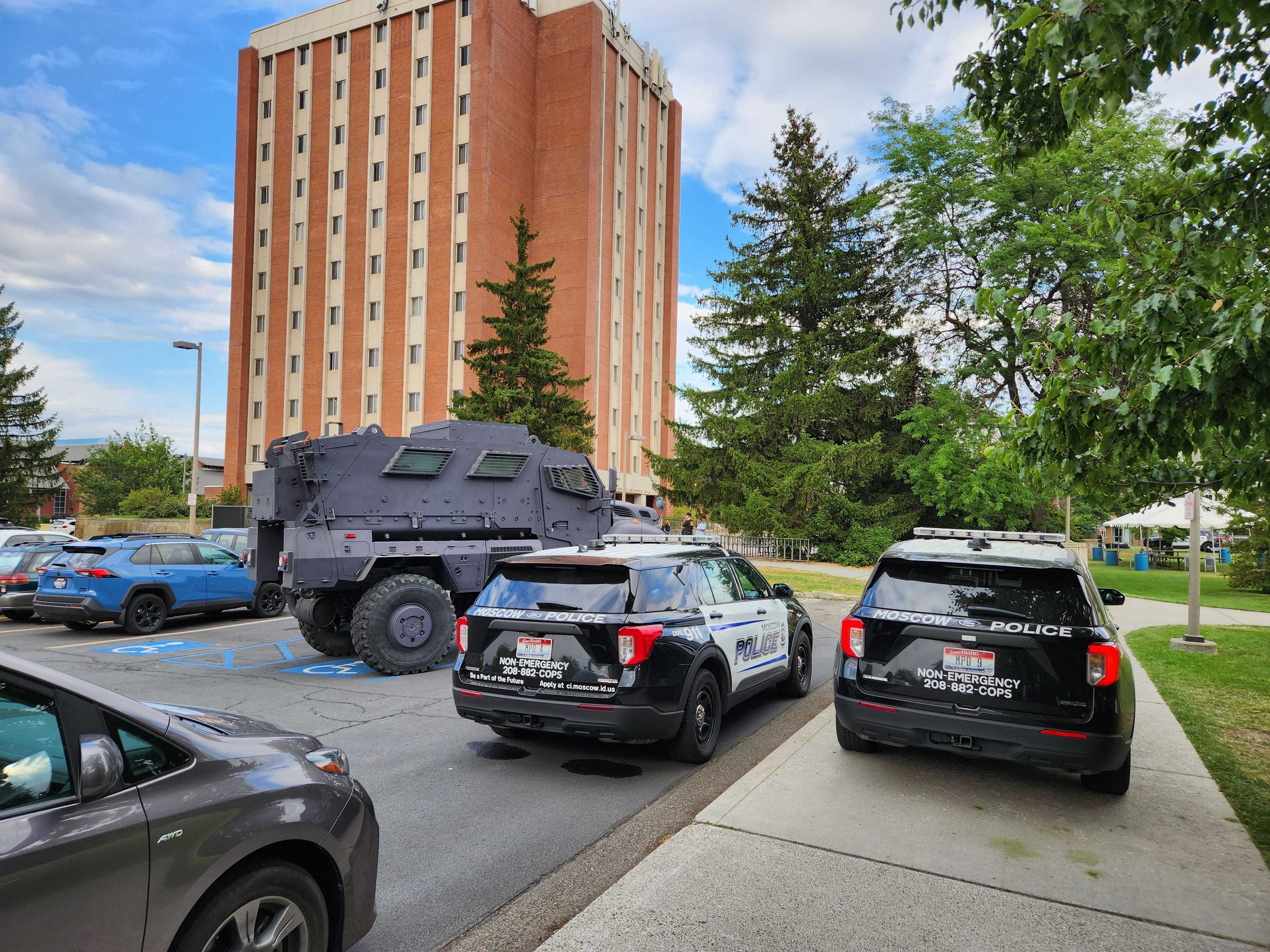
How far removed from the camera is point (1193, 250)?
4.14 metres

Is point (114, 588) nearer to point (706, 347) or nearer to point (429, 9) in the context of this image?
point (706, 347)

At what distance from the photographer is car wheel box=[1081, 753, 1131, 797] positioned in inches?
206

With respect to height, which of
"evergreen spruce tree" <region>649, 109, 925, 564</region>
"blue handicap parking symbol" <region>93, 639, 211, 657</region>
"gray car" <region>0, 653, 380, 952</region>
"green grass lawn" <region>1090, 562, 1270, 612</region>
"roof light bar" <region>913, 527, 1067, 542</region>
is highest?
"evergreen spruce tree" <region>649, 109, 925, 564</region>

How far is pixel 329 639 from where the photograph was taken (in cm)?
1089

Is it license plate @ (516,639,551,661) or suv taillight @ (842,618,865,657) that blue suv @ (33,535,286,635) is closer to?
license plate @ (516,639,551,661)

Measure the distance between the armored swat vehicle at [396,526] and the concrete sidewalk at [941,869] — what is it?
216 inches

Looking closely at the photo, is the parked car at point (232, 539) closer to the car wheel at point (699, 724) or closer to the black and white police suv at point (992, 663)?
the car wheel at point (699, 724)

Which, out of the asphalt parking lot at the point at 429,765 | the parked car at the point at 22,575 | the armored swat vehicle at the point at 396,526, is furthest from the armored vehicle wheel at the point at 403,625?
the parked car at the point at 22,575

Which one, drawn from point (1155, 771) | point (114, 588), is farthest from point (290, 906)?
point (114, 588)

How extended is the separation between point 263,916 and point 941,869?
326 centimetres

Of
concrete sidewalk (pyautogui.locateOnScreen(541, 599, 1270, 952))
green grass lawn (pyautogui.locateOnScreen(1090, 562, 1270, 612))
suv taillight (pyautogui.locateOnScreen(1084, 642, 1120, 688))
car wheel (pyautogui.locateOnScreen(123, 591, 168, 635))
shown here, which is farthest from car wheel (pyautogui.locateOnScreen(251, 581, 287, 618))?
green grass lawn (pyautogui.locateOnScreen(1090, 562, 1270, 612))

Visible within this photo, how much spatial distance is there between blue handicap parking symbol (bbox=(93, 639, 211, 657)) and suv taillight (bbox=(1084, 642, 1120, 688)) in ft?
36.9

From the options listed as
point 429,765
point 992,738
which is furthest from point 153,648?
point 992,738

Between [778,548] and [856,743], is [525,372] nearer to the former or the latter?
[778,548]
